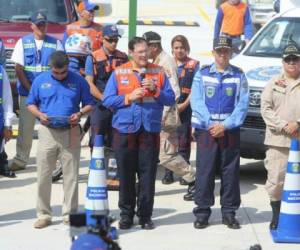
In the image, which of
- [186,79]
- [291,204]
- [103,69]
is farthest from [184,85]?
[291,204]

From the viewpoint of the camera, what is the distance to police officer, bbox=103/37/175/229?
8656 mm

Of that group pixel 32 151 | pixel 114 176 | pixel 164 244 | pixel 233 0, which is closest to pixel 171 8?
pixel 233 0

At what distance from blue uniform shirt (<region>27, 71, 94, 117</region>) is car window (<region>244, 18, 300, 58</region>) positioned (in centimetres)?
361

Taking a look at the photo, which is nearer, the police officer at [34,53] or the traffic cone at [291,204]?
the traffic cone at [291,204]

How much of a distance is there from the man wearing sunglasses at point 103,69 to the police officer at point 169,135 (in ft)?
1.40

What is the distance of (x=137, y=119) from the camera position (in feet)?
28.5

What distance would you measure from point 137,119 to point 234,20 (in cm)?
734

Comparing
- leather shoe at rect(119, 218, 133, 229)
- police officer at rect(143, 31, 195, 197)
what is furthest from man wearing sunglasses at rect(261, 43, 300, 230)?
police officer at rect(143, 31, 195, 197)

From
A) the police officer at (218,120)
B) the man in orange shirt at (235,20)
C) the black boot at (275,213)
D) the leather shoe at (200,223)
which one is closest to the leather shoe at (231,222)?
the police officer at (218,120)

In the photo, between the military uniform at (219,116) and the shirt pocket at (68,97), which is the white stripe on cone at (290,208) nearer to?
the military uniform at (219,116)

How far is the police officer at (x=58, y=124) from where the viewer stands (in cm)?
873

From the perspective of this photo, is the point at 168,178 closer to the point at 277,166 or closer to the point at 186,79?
the point at 186,79

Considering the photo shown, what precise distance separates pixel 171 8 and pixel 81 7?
70.6ft

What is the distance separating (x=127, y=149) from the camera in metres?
8.73
